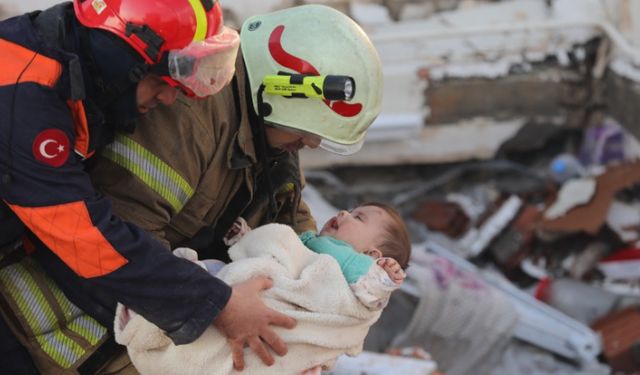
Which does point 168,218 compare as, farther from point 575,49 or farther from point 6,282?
point 575,49

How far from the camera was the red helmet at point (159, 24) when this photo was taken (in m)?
2.18

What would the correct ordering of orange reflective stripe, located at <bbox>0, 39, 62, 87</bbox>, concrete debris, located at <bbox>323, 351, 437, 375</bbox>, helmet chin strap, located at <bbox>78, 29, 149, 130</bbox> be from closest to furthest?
1. orange reflective stripe, located at <bbox>0, 39, 62, 87</bbox>
2. helmet chin strap, located at <bbox>78, 29, 149, 130</bbox>
3. concrete debris, located at <bbox>323, 351, 437, 375</bbox>

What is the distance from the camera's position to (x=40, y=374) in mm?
2521

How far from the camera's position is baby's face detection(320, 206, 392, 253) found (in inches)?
119

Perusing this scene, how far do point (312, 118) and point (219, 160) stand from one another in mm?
312

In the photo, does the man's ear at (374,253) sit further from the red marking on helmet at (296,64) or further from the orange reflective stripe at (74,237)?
the orange reflective stripe at (74,237)

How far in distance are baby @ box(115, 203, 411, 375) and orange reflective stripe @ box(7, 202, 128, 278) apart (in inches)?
8.7

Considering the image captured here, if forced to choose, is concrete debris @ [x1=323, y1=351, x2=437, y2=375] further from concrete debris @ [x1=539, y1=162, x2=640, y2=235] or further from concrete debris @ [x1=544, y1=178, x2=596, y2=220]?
concrete debris @ [x1=544, y1=178, x2=596, y2=220]

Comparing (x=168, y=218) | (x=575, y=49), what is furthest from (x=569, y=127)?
(x=168, y=218)

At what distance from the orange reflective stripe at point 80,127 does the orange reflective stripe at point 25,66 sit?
0.28 feet

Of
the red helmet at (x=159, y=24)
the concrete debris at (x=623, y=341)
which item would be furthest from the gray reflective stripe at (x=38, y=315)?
the concrete debris at (x=623, y=341)

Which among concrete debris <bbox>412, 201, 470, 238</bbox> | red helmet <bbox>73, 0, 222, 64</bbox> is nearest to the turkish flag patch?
red helmet <bbox>73, 0, 222, 64</bbox>

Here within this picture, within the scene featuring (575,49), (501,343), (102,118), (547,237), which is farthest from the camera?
(575,49)

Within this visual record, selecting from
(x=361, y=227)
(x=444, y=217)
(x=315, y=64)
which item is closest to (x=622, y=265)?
(x=444, y=217)
